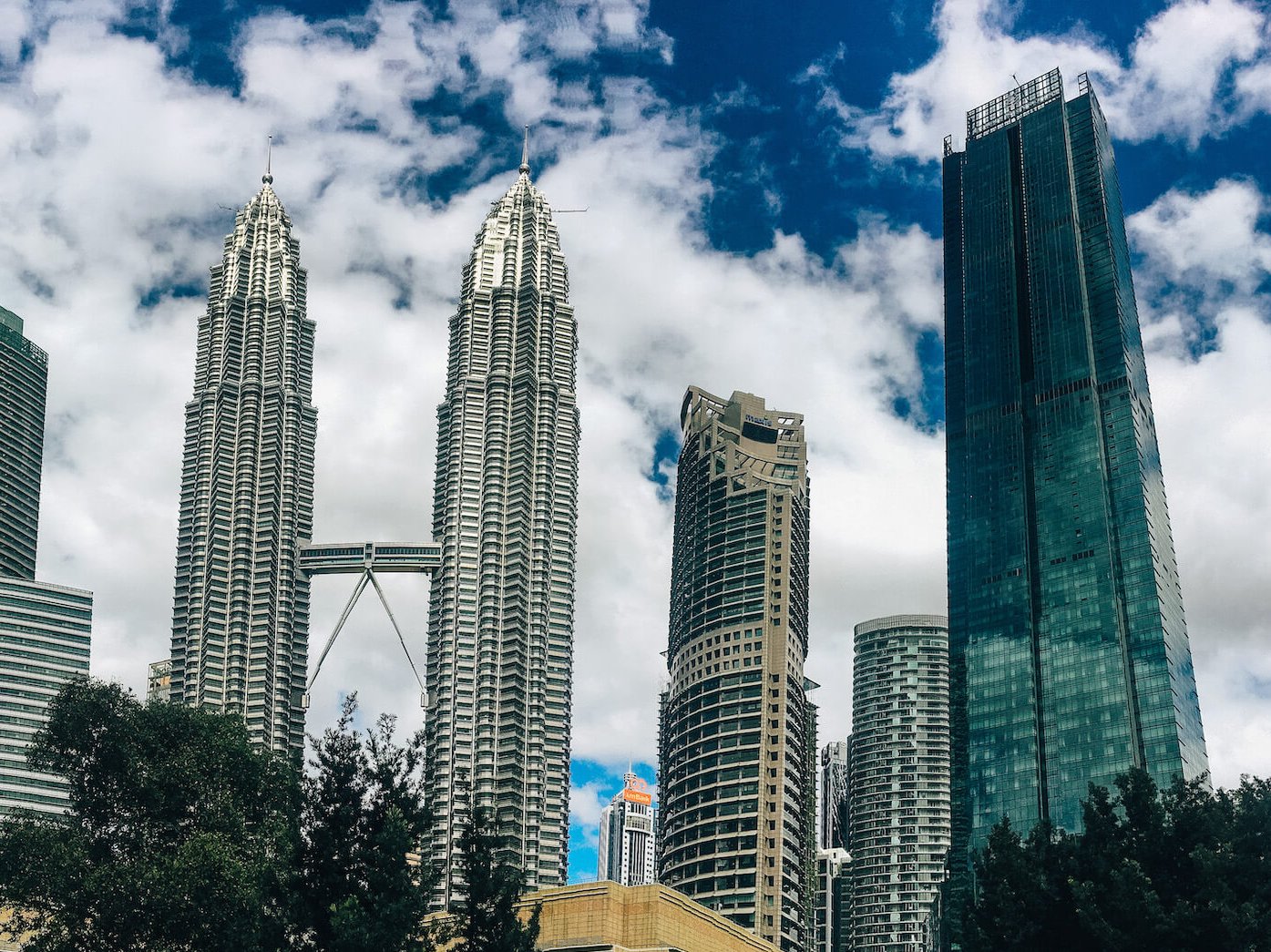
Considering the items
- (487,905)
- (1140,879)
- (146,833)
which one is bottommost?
(487,905)

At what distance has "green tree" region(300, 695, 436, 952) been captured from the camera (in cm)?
5712

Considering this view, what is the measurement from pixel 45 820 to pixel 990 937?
4328cm

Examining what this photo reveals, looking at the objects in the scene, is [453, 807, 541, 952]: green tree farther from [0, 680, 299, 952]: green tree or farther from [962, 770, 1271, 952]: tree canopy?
[962, 770, 1271, 952]: tree canopy

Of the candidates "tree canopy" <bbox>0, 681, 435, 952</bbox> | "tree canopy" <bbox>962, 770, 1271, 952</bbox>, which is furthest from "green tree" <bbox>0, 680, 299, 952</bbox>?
"tree canopy" <bbox>962, 770, 1271, 952</bbox>

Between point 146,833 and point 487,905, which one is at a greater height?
point 146,833

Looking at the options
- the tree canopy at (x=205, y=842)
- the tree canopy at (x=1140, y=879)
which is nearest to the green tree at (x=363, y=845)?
the tree canopy at (x=205, y=842)

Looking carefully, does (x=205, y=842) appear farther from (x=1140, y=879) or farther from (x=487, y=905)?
(x=1140, y=879)

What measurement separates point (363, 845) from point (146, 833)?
20899 mm

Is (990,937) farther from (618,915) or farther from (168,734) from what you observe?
(168,734)

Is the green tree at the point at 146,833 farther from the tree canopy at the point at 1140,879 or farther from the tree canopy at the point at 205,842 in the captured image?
the tree canopy at the point at 1140,879

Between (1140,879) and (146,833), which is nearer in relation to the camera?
(1140,879)

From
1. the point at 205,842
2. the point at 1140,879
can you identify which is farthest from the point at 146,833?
the point at 1140,879

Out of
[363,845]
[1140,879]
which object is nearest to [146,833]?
[363,845]

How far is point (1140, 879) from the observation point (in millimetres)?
61094
